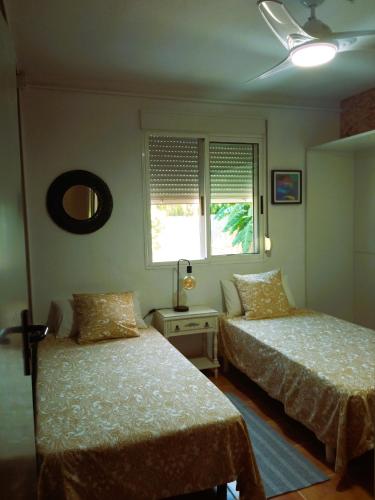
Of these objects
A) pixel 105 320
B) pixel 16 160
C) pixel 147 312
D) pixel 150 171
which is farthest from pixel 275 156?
pixel 16 160

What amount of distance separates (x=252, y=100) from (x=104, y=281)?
226cm

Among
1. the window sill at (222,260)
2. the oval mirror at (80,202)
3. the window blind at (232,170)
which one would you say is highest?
the window blind at (232,170)

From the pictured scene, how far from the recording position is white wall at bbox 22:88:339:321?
316 cm

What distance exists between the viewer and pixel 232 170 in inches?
150

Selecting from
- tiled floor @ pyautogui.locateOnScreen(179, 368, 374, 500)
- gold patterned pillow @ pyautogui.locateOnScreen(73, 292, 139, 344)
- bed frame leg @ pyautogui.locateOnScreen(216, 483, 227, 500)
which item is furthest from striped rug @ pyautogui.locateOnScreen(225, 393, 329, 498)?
gold patterned pillow @ pyautogui.locateOnScreen(73, 292, 139, 344)

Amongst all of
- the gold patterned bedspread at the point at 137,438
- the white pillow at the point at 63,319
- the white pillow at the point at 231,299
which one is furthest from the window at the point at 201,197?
the gold patterned bedspread at the point at 137,438

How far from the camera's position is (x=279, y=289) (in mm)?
3572

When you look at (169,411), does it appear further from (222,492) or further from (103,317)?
(103,317)

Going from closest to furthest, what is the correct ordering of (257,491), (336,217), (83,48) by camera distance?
1. (257,491)
2. (83,48)
3. (336,217)

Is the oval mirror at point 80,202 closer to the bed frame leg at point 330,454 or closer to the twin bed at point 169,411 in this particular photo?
the twin bed at point 169,411

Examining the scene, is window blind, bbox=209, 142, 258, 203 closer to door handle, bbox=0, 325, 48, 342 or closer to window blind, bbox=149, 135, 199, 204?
window blind, bbox=149, 135, 199, 204

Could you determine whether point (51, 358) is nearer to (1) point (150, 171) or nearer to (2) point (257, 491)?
(2) point (257, 491)

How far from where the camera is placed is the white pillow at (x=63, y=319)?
3062 millimetres

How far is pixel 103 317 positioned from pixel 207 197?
152cm
